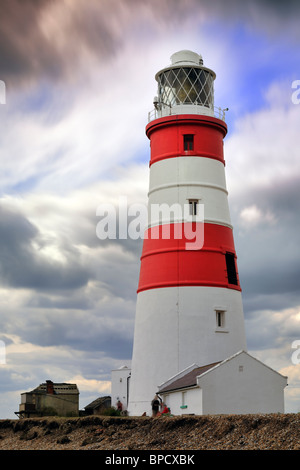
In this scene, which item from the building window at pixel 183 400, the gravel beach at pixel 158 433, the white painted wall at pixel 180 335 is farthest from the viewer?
the white painted wall at pixel 180 335

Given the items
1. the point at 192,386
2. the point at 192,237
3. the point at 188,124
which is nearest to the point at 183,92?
the point at 188,124

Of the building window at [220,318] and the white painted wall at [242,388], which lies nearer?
the white painted wall at [242,388]

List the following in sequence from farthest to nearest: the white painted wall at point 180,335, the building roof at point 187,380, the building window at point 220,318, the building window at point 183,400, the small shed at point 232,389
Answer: the building window at point 220,318
the white painted wall at point 180,335
the building window at point 183,400
the building roof at point 187,380
the small shed at point 232,389

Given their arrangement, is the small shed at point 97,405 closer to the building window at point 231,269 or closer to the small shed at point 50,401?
the small shed at point 50,401

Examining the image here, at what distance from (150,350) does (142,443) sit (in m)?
11.4

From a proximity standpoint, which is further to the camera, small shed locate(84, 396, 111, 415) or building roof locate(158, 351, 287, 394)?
small shed locate(84, 396, 111, 415)

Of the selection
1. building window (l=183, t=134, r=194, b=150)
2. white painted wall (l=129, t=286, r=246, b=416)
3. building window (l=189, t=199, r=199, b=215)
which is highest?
building window (l=183, t=134, r=194, b=150)

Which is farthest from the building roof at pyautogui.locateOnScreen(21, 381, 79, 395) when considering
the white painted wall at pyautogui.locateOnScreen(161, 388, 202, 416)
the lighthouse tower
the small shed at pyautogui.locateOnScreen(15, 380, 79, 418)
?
the white painted wall at pyautogui.locateOnScreen(161, 388, 202, 416)

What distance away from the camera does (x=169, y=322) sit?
1236 inches

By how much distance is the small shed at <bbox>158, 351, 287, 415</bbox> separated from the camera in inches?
1056

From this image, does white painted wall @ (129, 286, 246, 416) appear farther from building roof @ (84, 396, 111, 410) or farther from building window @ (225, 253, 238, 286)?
building roof @ (84, 396, 111, 410)

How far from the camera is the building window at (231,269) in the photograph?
32594 millimetres

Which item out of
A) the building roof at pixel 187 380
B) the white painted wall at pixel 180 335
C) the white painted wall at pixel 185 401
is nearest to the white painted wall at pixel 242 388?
the white painted wall at pixel 185 401

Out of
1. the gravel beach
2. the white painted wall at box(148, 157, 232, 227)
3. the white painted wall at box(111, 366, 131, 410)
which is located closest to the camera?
the gravel beach
